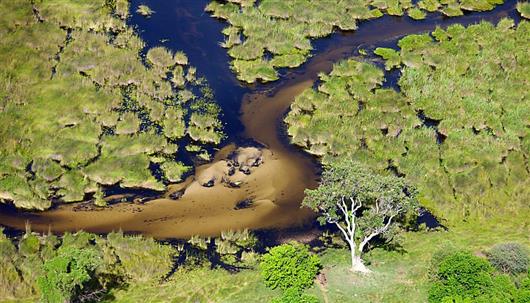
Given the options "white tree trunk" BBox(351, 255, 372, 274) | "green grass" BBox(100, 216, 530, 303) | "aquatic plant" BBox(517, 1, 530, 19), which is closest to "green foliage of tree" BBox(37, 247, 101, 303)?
"green grass" BBox(100, 216, 530, 303)

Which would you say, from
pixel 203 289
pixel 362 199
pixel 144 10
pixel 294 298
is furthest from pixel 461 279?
pixel 144 10

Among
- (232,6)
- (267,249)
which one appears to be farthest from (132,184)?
(232,6)

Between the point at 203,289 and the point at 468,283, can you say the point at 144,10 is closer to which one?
the point at 203,289

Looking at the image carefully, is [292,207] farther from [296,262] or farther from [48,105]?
[48,105]

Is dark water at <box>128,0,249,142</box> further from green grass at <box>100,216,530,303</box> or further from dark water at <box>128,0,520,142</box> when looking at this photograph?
green grass at <box>100,216,530,303</box>

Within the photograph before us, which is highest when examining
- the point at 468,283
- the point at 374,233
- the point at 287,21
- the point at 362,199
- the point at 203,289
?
the point at 287,21

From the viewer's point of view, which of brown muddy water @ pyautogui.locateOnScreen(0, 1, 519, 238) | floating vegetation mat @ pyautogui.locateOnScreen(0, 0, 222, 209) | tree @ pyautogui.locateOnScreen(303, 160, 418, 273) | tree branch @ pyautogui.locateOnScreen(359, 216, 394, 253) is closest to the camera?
tree branch @ pyautogui.locateOnScreen(359, 216, 394, 253)
